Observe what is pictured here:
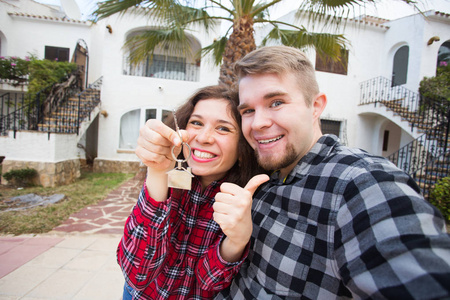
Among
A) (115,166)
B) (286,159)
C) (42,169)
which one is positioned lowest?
(115,166)

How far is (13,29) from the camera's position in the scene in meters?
12.3

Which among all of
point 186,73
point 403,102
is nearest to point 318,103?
point 186,73

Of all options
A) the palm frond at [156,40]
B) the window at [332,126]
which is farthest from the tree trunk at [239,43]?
the window at [332,126]

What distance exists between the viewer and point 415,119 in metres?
9.97

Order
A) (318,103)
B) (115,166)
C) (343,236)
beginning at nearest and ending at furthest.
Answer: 1. (343,236)
2. (318,103)
3. (115,166)

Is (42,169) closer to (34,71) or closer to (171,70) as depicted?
(34,71)

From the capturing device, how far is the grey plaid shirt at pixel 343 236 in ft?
2.25

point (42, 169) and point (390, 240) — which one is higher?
point (390, 240)


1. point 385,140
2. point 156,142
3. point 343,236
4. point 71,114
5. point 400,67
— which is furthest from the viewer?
point 385,140

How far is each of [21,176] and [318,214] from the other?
893 centimetres

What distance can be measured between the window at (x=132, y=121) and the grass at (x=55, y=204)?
1954 mm

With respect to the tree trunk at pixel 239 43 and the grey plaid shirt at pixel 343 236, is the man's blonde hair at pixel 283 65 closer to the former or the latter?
the grey plaid shirt at pixel 343 236

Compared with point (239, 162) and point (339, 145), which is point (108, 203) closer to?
point (239, 162)

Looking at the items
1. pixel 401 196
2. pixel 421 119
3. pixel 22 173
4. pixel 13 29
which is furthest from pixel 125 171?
pixel 421 119
